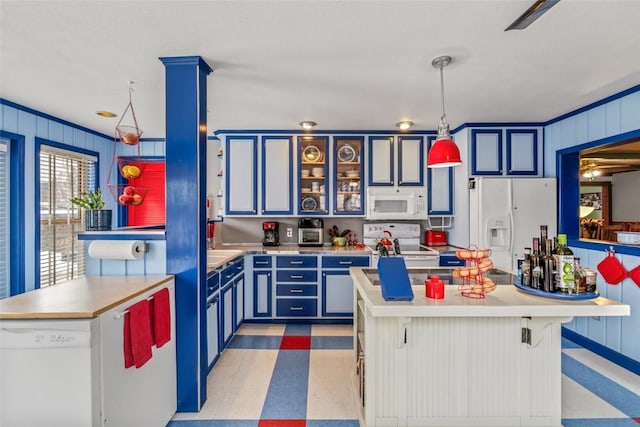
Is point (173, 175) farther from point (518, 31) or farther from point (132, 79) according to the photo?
point (518, 31)

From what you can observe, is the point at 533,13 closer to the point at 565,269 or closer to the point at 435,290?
the point at 565,269

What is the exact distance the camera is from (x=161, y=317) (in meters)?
1.95

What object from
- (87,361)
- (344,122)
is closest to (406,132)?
(344,122)

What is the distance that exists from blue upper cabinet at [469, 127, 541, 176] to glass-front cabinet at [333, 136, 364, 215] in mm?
1332

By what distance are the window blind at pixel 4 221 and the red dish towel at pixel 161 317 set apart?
93.0 inches

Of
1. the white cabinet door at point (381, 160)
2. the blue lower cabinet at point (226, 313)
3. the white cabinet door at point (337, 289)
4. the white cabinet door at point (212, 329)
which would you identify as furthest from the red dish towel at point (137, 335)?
the white cabinet door at point (381, 160)

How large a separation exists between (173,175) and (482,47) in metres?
2.12

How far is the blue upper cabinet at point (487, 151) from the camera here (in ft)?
12.9

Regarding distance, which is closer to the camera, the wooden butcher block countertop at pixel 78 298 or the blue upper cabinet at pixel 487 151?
the wooden butcher block countertop at pixel 78 298

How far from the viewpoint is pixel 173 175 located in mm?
2199

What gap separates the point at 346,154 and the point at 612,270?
113 inches

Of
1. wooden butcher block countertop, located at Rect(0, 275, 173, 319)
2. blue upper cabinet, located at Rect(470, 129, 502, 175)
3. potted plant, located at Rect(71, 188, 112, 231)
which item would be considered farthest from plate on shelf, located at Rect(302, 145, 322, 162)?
wooden butcher block countertop, located at Rect(0, 275, 173, 319)

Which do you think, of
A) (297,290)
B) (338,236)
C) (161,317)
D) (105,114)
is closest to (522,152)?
(338,236)

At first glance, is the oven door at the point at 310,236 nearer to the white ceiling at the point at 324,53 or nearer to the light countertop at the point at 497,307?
the white ceiling at the point at 324,53
